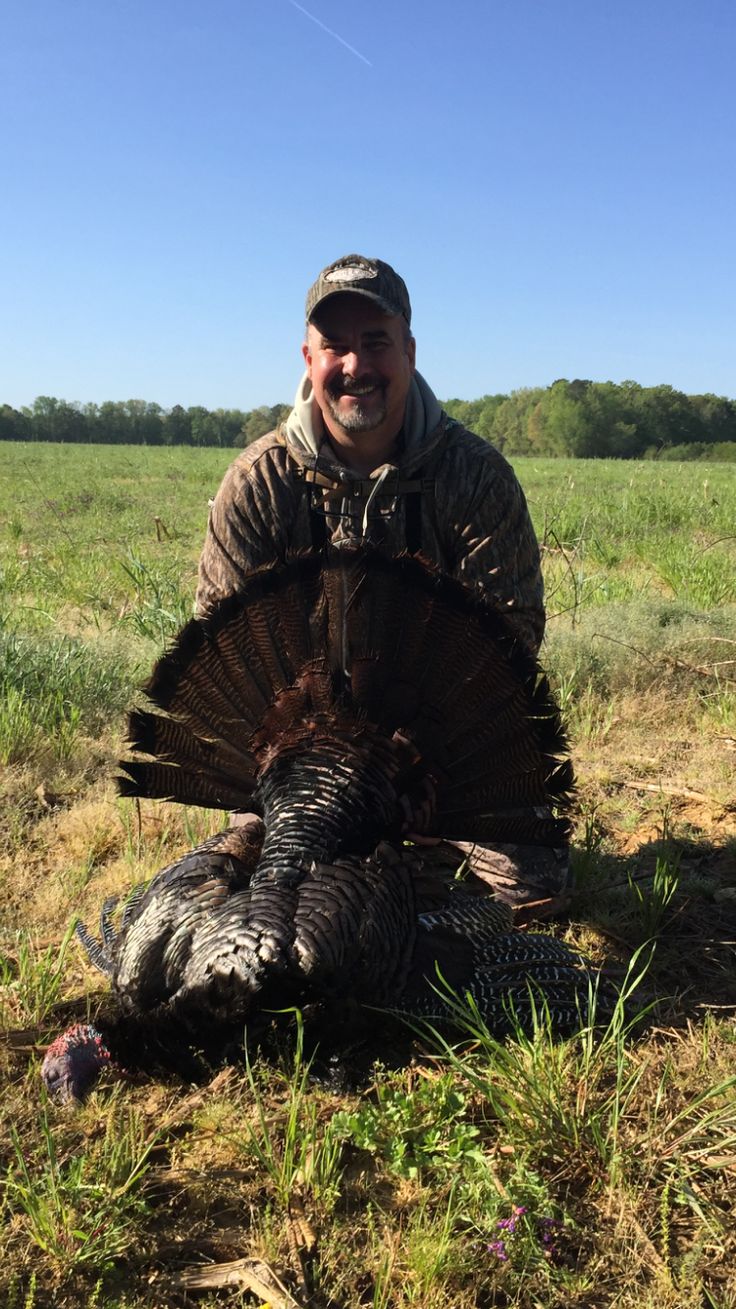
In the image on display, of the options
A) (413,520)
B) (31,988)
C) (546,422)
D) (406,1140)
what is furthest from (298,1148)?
(546,422)

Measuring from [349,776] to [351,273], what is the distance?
6.19 feet

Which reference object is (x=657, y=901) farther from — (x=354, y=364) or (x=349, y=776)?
(x=354, y=364)

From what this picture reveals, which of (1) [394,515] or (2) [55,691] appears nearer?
(1) [394,515]

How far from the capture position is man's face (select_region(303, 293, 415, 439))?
3.41 meters

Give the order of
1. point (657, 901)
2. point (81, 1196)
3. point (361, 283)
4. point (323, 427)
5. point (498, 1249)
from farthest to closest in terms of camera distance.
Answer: point (323, 427), point (361, 283), point (657, 901), point (81, 1196), point (498, 1249)

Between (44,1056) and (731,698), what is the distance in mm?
3748

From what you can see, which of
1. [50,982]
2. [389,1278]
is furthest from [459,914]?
[50,982]

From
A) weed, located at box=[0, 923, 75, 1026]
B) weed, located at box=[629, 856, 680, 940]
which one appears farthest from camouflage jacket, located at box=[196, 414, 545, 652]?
weed, located at box=[0, 923, 75, 1026]

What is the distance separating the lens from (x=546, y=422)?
199 feet

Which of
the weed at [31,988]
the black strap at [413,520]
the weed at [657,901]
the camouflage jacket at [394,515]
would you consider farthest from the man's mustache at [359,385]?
the weed at [31,988]

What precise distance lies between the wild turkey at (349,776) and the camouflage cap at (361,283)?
4.25 ft

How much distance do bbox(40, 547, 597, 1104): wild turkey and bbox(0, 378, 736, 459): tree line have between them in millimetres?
51669

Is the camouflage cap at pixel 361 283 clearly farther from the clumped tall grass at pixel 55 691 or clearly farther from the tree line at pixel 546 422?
the tree line at pixel 546 422

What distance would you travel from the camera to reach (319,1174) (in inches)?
77.6
